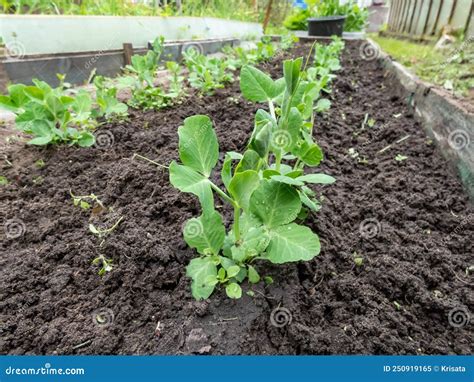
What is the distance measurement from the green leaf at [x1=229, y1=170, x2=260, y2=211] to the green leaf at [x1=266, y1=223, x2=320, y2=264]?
0.13 meters

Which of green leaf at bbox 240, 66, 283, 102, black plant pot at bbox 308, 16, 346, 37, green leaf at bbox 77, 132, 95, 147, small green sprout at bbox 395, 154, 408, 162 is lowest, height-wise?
small green sprout at bbox 395, 154, 408, 162

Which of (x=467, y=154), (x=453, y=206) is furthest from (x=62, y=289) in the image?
(x=467, y=154)

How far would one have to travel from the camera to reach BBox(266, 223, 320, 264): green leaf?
3.01 ft

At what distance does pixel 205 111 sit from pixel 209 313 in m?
1.45

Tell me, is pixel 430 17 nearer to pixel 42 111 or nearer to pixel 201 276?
pixel 42 111

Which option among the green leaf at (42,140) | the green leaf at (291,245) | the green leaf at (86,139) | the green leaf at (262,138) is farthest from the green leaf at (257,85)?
the green leaf at (42,140)

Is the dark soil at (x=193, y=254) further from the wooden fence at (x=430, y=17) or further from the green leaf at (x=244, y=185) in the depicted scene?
the wooden fence at (x=430, y=17)

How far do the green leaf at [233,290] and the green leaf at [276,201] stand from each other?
0.66 ft

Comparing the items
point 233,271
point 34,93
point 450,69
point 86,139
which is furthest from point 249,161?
point 450,69

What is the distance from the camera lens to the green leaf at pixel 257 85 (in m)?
1.19

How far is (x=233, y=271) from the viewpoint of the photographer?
0.94m

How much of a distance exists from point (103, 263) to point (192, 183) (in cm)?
46

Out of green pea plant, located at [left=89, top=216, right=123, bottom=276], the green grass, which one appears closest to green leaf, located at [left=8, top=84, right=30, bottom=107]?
green pea plant, located at [left=89, top=216, right=123, bottom=276]

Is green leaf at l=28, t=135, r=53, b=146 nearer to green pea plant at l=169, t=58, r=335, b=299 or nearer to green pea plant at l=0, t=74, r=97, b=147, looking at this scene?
green pea plant at l=0, t=74, r=97, b=147
